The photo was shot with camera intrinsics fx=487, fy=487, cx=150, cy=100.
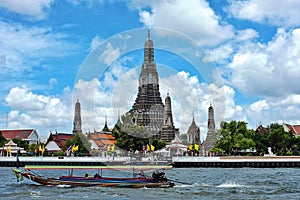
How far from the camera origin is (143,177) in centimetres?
4566

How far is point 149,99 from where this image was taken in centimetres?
13738

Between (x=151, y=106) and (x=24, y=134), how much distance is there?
42.8 m

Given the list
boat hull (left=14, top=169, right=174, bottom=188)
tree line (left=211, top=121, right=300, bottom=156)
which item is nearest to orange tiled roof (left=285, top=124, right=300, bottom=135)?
tree line (left=211, top=121, right=300, bottom=156)

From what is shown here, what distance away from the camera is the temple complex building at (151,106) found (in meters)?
130

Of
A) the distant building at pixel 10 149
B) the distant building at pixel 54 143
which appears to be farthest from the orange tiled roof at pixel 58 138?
the distant building at pixel 10 149

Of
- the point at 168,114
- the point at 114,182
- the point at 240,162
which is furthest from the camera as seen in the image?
Result: the point at 168,114

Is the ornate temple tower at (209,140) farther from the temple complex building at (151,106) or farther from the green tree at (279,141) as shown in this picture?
the green tree at (279,141)

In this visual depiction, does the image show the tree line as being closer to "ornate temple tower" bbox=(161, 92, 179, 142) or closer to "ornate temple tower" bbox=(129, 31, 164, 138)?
"ornate temple tower" bbox=(161, 92, 179, 142)

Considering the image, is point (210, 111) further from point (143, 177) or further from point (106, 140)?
point (143, 177)

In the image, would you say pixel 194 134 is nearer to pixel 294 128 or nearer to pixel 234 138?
pixel 294 128

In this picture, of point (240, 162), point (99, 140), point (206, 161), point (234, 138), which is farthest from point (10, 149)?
point (240, 162)

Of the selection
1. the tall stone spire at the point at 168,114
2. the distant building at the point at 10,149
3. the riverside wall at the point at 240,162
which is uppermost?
the tall stone spire at the point at 168,114

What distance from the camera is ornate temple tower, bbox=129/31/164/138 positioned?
13225cm

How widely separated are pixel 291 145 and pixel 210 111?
3234 cm
